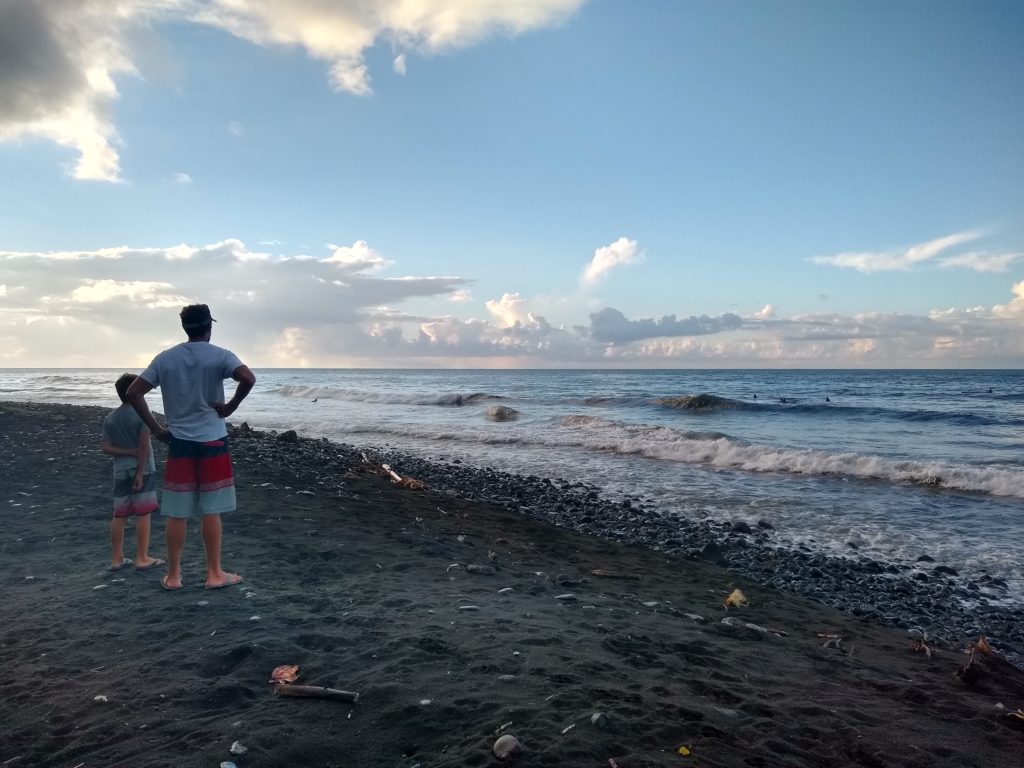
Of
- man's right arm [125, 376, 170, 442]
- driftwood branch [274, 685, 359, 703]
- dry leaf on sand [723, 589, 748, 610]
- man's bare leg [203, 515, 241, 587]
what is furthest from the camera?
dry leaf on sand [723, 589, 748, 610]

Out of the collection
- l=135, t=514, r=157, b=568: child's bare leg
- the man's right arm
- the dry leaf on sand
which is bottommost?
the dry leaf on sand

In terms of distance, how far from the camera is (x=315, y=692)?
3797mm

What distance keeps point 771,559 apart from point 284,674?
704 centimetres

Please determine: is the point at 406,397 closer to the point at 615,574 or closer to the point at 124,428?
the point at 615,574

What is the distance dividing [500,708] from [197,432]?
356cm

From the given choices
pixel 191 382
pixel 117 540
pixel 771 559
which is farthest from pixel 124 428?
pixel 771 559

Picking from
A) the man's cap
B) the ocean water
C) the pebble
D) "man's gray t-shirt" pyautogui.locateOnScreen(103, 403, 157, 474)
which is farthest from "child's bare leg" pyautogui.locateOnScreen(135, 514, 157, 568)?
the ocean water

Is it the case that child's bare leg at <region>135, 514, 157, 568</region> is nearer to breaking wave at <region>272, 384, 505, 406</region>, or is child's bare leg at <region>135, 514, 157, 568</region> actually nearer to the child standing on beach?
the child standing on beach

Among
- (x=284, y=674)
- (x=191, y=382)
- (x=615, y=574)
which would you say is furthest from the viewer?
(x=615, y=574)

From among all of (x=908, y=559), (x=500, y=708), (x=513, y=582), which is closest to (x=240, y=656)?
(x=500, y=708)

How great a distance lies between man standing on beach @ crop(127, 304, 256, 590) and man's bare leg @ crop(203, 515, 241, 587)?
0.07ft

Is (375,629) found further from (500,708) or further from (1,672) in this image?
(1,672)

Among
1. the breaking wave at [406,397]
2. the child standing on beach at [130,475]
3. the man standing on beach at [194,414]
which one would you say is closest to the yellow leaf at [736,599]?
the man standing on beach at [194,414]

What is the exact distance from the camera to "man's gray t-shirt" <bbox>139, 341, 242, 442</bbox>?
207 inches
